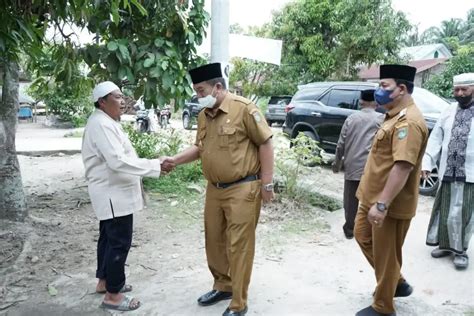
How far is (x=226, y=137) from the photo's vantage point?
292 centimetres

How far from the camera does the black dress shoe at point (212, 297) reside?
324 cm

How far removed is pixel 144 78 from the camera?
4078 millimetres

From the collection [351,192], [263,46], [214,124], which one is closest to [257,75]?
[263,46]

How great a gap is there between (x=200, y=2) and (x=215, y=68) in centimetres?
180

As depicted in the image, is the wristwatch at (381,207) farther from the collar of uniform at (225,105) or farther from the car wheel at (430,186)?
the car wheel at (430,186)

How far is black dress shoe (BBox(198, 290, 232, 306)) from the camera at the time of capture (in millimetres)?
3238

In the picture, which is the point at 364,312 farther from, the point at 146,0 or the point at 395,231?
the point at 146,0

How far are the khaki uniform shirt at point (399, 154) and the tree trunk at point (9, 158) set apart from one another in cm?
385

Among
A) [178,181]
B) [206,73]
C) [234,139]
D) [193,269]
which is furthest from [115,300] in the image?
[178,181]

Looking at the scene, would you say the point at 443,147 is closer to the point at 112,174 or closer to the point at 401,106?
the point at 401,106

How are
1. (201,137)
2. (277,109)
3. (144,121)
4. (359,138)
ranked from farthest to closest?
1. (277,109)
2. (144,121)
3. (359,138)
4. (201,137)

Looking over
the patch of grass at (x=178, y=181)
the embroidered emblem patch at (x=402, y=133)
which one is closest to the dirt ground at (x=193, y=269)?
the patch of grass at (x=178, y=181)

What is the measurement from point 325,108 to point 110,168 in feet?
21.1

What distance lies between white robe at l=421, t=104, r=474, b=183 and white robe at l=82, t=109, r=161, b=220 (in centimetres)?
259
